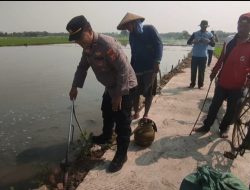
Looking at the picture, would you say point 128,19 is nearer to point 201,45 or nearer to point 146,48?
point 146,48

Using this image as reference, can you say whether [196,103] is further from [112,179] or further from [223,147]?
[112,179]

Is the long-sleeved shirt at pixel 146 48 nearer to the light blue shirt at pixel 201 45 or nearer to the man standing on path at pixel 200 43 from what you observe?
the man standing on path at pixel 200 43

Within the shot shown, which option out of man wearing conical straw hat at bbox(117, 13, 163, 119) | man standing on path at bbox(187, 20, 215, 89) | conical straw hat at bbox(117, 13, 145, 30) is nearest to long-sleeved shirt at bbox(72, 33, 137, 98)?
conical straw hat at bbox(117, 13, 145, 30)

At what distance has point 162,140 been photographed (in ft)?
16.7

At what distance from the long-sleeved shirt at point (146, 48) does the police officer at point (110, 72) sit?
4.40 ft

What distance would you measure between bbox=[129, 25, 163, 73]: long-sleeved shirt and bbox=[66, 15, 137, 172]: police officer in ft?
4.40

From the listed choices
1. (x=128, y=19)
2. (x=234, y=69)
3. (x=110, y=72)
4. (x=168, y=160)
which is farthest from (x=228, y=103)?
(x=110, y=72)

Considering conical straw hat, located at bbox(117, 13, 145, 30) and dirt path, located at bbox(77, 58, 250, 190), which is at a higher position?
conical straw hat, located at bbox(117, 13, 145, 30)

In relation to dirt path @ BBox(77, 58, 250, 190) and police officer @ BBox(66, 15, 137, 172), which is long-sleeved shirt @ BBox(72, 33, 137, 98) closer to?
police officer @ BBox(66, 15, 137, 172)

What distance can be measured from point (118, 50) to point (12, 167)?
104 inches

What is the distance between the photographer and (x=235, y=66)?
477 cm

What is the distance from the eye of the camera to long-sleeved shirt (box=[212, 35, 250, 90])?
468cm

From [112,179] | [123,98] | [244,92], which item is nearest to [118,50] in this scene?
[123,98]

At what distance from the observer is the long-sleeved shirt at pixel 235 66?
184 inches
